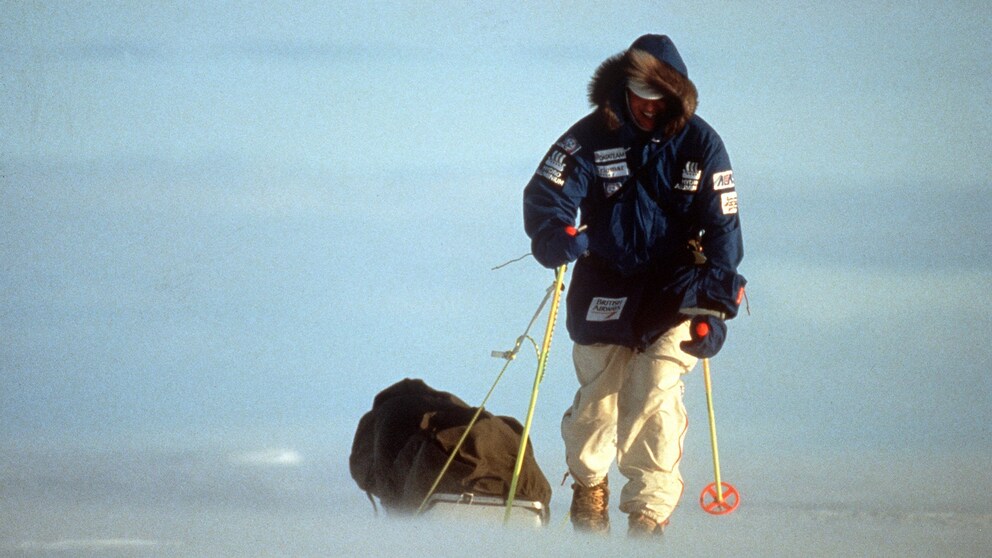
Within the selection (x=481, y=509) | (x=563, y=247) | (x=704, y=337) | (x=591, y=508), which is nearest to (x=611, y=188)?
(x=563, y=247)

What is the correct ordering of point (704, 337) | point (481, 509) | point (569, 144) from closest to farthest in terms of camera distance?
1. point (704, 337)
2. point (569, 144)
3. point (481, 509)

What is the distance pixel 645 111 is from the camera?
696 centimetres

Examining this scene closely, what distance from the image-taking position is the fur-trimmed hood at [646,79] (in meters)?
A: 6.87

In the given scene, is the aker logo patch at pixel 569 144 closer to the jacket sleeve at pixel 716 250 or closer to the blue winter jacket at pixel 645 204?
the blue winter jacket at pixel 645 204

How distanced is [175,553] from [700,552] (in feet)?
6.96

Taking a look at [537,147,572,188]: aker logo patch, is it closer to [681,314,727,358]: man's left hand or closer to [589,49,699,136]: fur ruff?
[589,49,699,136]: fur ruff

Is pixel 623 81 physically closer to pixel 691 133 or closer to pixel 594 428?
pixel 691 133

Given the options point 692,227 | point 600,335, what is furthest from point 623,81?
point 600,335

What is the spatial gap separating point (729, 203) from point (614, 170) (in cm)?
54

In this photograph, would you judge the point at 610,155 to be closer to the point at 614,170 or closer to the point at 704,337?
the point at 614,170

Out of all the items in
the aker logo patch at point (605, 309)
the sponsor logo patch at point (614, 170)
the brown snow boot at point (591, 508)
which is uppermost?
the sponsor logo patch at point (614, 170)

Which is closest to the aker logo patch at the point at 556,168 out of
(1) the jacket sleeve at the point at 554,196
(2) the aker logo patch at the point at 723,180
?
(1) the jacket sleeve at the point at 554,196

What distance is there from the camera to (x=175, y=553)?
19.4 feet

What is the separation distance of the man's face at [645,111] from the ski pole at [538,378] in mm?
766
